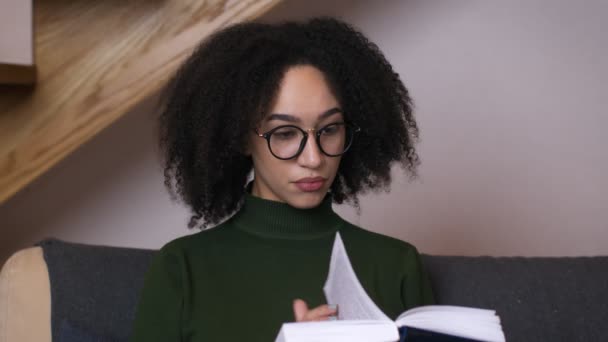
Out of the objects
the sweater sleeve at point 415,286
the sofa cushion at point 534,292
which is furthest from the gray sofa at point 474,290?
the sweater sleeve at point 415,286

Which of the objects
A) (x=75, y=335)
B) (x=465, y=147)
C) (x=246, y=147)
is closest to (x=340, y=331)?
(x=246, y=147)

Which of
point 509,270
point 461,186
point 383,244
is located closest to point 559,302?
point 509,270

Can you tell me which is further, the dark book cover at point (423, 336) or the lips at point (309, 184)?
the lips at point (309, 184)

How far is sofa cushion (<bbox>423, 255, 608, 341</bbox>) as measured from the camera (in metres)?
1.47

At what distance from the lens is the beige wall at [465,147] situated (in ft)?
7.59

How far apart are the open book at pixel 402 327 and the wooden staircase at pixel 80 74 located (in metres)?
0.70

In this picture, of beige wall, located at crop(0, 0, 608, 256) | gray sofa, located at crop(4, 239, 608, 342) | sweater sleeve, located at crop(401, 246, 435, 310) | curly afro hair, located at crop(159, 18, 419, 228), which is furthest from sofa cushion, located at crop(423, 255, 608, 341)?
beige wall, located at crop(0, 0, 608, 256)

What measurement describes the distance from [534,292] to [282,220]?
511 mm

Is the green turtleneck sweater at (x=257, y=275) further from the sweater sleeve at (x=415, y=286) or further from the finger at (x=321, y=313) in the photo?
the finger at (x=321, y=313)

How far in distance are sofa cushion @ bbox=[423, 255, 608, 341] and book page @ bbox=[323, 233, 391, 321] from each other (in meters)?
0.46

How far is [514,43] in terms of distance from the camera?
2.35 m

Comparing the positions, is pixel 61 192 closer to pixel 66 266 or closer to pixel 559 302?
pixel 66 266

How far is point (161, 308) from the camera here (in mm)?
1237

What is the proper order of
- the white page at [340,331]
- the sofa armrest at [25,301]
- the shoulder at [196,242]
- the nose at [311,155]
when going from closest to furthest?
the white page at [340,331]
the nose at [311,155]
the shoulder at [196,242]
the sofa armrest at [25,301]
